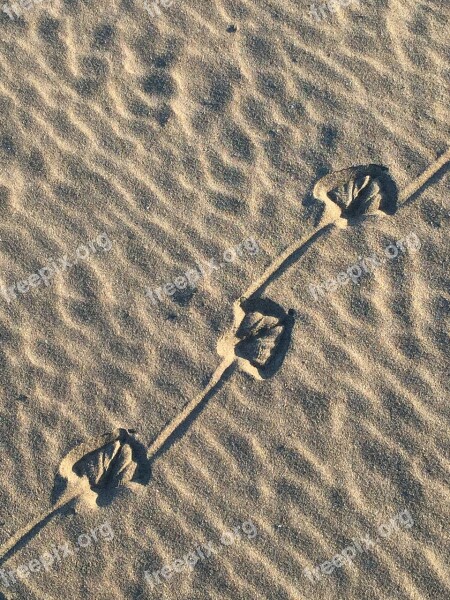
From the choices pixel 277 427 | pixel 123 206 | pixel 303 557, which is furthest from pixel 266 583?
pixel 123 206

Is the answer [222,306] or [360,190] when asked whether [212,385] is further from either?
[360,190]

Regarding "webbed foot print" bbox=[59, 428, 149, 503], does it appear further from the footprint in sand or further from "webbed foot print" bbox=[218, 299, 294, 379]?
"webbed foot print" bbox=[218, 299, 294, 379]

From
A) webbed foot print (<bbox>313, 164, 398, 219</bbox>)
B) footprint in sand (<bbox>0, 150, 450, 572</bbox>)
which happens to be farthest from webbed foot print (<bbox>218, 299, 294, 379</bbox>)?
webbed foot print (<bbox>313, 164, 398, 219</bbox>)

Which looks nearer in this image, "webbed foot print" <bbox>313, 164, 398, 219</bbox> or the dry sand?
the dry sand

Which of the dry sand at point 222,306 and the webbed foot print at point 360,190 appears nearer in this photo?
the dry sand at point 222,306

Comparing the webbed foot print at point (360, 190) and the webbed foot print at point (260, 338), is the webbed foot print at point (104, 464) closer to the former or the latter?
the webbed foot print at point (260, 338)

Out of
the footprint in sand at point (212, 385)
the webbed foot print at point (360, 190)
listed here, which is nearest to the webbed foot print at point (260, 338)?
the footprint in sand at point (212, 385)

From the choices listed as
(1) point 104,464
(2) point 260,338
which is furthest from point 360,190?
(1) point 104,464
